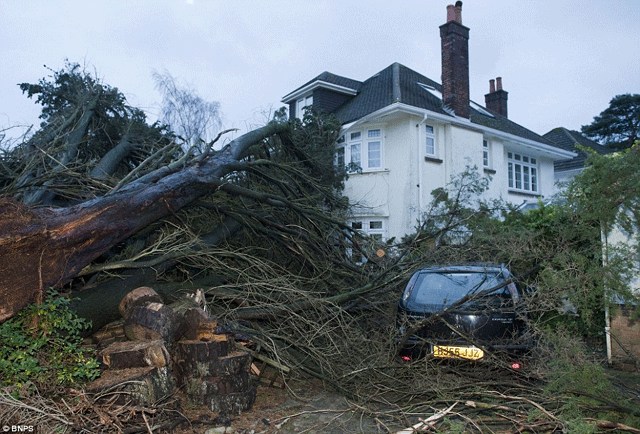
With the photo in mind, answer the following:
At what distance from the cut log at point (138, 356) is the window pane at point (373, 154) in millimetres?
14205

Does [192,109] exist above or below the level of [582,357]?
above

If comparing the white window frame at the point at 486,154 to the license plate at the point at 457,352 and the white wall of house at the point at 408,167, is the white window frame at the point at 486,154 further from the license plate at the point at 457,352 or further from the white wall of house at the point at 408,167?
the license plate at the point at 457,352

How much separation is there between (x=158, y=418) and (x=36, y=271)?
1.69m

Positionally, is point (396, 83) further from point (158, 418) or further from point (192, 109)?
point (158, 418)

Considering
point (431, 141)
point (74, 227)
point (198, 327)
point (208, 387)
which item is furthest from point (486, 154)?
point (74, 227)

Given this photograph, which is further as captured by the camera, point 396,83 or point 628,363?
point 396,83

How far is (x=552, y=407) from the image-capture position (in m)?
4.32

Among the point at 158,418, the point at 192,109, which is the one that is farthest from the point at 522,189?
the point at 158,418

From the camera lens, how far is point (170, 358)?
4.80 metres

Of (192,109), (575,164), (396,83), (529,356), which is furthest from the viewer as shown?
(575,164)

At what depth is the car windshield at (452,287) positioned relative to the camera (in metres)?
5.87

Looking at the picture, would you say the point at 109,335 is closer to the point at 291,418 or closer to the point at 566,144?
the point at 291,418

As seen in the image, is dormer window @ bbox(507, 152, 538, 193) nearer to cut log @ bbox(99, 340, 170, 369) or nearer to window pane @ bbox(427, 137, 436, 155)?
window pane @ bbox(427, 137, 436, 155)

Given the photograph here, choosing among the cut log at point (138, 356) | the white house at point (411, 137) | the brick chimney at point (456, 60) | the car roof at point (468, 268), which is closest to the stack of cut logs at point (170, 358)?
the cut log at point (138, 356)
